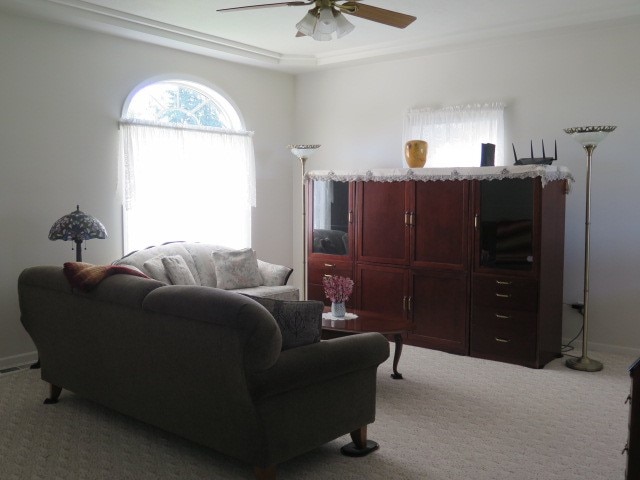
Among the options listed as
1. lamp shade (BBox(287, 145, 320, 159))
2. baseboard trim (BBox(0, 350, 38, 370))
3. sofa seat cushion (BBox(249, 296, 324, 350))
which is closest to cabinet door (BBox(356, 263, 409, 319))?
lamp shade (BBox(287, 145, 320, 159))

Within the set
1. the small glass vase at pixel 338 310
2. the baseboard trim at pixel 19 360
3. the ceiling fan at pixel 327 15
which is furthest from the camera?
the baseboard trim at pixel 19 360

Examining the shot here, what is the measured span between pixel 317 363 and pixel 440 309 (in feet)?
8.58

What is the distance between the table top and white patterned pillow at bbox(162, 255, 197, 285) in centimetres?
126

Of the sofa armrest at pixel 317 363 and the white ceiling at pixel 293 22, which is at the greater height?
the white ceiling at pixel 293 22

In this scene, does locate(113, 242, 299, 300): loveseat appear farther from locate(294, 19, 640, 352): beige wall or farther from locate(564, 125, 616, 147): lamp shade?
locate(564, 125, 616, 147): lamp shade

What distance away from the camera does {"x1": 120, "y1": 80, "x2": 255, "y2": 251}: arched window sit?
5621mm

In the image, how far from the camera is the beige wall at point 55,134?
4.82 meters

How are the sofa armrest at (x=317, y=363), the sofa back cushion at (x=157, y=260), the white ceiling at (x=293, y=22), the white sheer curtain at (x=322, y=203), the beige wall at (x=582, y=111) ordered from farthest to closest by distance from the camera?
1. the white sheer curtain at (x=322, y=203)
2. the beige wall at (x=582, y=111)
3. the sofa back cushion at (x=157, y=260)
4. the white ceiling at (x=293, y=22)
5. the sofa armrest at (x=317, y=363)

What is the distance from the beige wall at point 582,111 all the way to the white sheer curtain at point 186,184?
193cm

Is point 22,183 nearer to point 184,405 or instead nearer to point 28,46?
point 28,46

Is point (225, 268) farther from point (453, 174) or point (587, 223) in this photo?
point (587, 223)

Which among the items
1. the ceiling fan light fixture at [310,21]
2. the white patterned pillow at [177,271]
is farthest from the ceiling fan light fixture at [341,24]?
the white patterned pillow at [177,271]

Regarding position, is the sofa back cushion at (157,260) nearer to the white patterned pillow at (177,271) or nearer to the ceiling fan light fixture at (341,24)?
the white patterned pillow at (177,271)

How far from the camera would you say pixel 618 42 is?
511 centimetres
